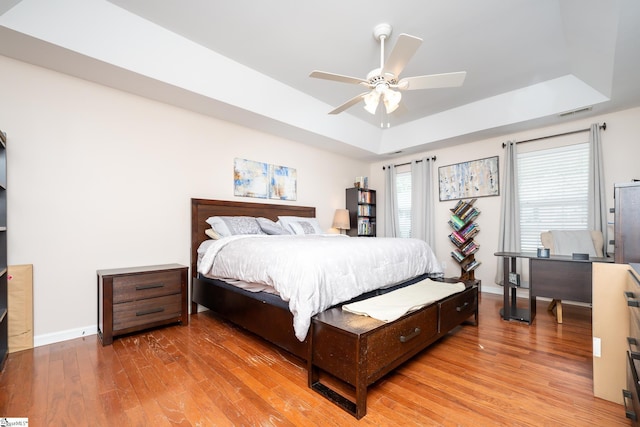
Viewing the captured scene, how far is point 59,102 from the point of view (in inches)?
99.3

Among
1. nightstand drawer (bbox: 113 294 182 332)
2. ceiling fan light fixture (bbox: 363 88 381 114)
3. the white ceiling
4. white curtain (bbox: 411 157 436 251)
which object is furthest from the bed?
white curtain (bbox: 411 157 436 251)

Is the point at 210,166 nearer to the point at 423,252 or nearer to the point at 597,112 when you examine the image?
the point at 423,252

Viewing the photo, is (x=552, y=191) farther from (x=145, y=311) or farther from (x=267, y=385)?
(x=145, y=311)

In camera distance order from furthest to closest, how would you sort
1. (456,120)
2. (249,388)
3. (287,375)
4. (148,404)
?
(456,120), (287,375), (249,388), (148,404)

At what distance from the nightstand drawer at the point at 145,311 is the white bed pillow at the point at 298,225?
159 centimetres

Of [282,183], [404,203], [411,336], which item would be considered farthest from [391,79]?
[404,203]

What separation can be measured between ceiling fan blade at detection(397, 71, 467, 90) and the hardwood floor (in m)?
2.14

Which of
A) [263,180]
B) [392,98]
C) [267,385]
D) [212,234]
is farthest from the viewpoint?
[263,180]

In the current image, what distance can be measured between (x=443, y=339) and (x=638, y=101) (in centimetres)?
349

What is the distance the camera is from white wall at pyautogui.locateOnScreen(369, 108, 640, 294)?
3354mm

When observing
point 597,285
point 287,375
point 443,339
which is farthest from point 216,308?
point 597,285

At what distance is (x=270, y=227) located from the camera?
12.0ft

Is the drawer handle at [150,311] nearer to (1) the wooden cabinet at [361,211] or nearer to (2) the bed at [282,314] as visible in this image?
(2) the bed at [282,314]

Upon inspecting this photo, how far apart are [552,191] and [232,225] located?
4.26 m
